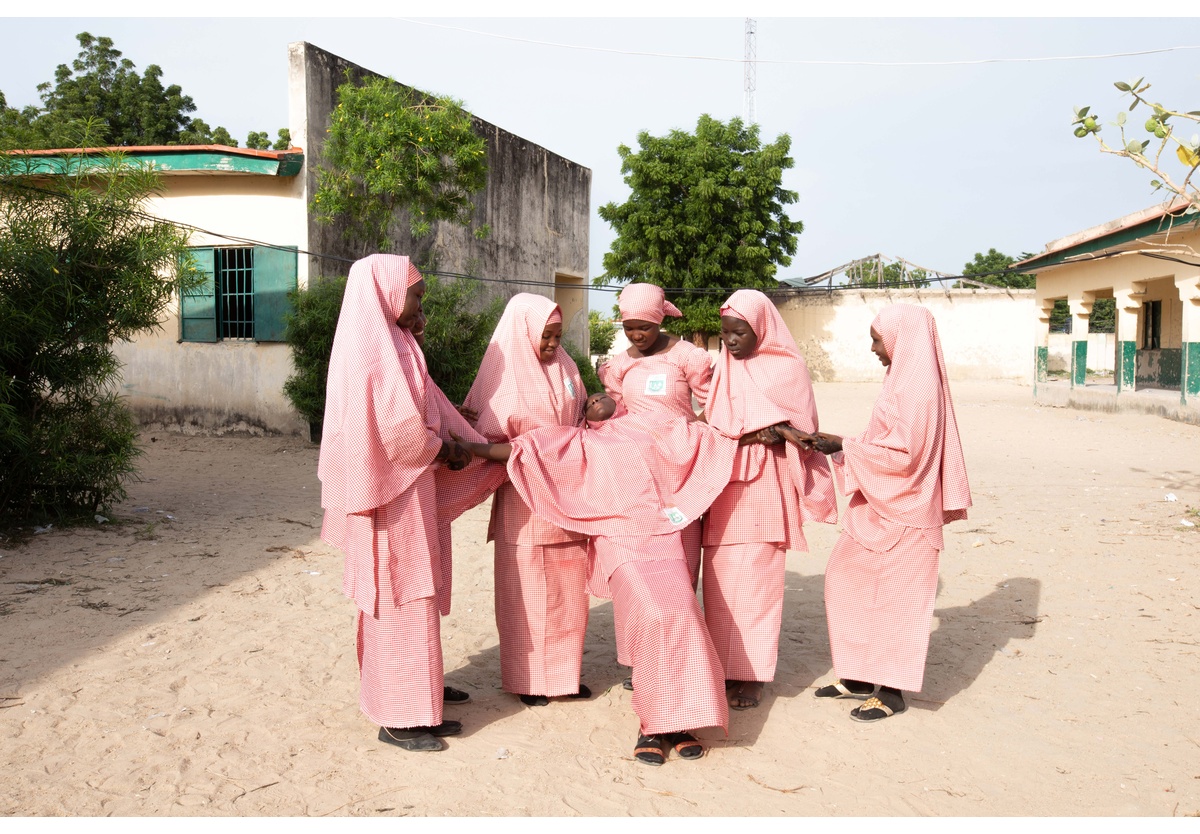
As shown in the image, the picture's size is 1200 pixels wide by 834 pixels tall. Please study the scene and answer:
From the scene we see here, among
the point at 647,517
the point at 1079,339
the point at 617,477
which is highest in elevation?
the point at 1079,339

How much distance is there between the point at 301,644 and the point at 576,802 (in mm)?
2169

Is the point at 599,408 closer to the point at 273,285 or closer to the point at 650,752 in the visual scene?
the point at 650,752

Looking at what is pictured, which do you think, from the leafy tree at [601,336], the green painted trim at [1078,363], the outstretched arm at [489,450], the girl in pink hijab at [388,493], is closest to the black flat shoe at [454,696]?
the girl in pink hijab at [388,493]

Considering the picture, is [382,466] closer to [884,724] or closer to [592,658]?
[592,658]

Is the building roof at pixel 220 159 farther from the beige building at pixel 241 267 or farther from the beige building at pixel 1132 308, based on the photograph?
the beige building at pixel 1132 308

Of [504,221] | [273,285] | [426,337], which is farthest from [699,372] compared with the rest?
[504,221]

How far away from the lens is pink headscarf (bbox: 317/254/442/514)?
3457 mm

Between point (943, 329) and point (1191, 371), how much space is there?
1379 cm

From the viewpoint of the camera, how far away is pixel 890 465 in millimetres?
4020

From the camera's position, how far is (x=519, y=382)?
4.08 metres

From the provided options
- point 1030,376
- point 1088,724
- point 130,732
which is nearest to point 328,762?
point 130,732

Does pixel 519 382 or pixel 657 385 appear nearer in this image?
pixel 519 382

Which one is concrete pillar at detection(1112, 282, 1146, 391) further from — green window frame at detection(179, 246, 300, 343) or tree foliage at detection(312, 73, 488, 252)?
green window frame at detection(179, 246, 300, 343)

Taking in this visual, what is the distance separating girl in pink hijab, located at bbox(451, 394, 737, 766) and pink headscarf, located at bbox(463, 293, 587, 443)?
0.41 ft
